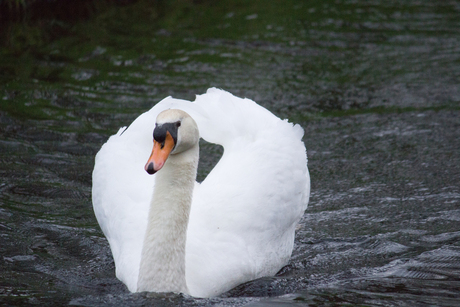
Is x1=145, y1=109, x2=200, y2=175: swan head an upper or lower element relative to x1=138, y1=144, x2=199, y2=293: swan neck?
upper

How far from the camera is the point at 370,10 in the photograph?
609 inches

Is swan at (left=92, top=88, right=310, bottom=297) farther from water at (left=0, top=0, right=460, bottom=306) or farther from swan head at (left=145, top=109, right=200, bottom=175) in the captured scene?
water at (left=0, top=0, right=460, bottom=306)

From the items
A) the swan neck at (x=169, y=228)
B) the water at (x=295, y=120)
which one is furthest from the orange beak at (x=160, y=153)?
the water at (x=295, y=120)

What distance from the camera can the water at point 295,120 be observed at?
543 centimetres

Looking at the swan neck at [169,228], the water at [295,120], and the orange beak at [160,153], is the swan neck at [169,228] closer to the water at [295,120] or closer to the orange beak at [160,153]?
the water at [295,120]

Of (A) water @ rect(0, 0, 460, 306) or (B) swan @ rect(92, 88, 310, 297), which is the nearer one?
(B) swan @ rect(92, 88, 310, 297)

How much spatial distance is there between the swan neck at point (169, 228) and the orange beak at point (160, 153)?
293 mm

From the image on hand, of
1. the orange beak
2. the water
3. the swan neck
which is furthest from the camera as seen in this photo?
the water

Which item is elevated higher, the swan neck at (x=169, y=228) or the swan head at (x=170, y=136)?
the swan head at (x=170, y=136)

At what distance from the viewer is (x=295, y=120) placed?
9453mm

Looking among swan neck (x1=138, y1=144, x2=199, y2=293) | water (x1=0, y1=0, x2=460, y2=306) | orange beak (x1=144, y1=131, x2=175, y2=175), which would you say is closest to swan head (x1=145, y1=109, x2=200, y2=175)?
orange beak (x1=144, y1=131, x2=175, y2=175)

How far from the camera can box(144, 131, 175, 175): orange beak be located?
436 cm

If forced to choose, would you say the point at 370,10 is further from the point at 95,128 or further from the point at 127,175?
the point at 127,175

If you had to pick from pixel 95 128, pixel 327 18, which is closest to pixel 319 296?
pixel 95 128
